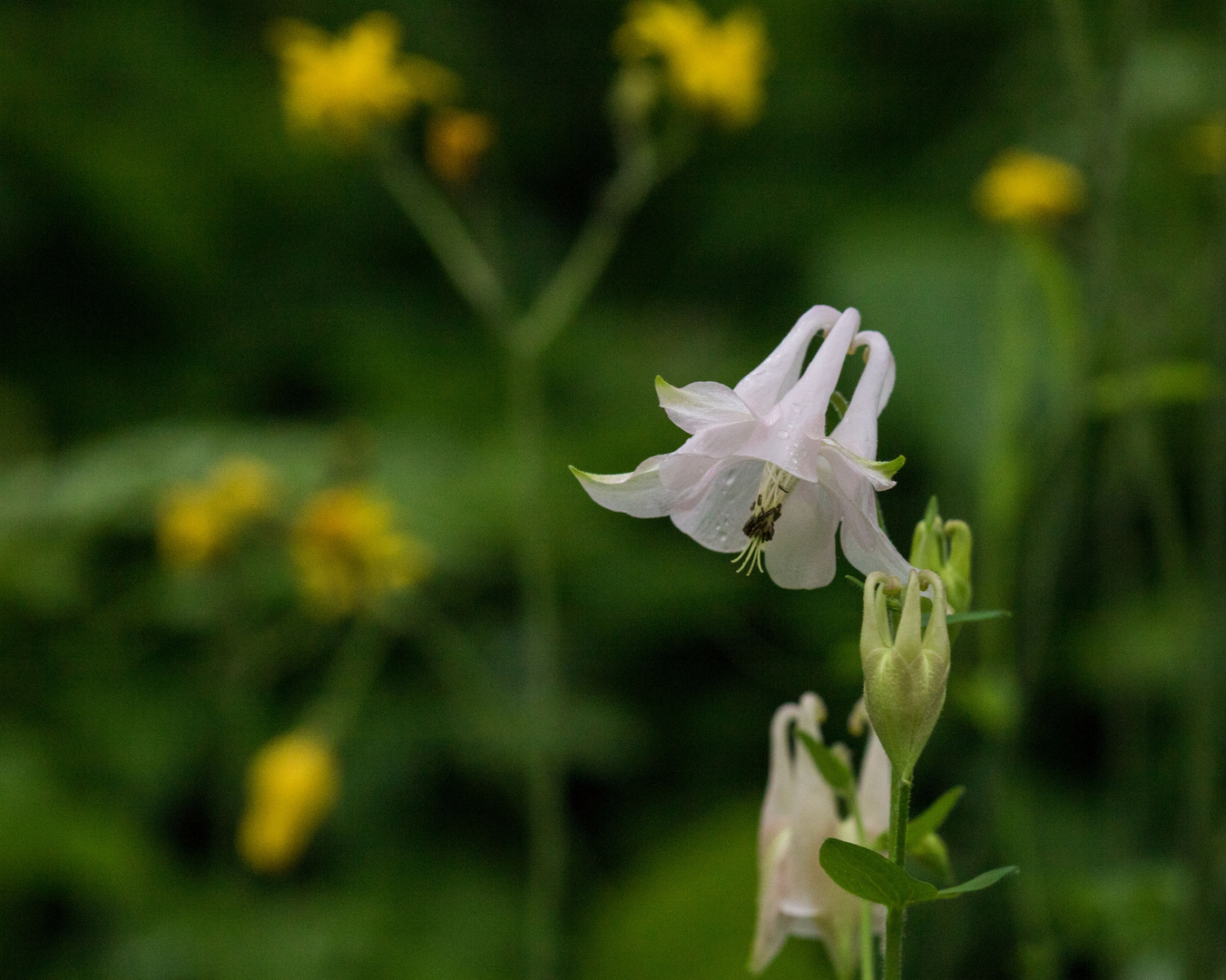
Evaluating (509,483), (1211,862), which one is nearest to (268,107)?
(509,483)

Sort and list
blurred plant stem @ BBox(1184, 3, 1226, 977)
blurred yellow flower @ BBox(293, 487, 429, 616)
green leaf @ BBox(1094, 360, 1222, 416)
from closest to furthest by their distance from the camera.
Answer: blurred plant stem @ BBox(1184, 3, 1226, 977) → green leaf @ BBox(1094, 360, 1222, 416) → blurred yellow flower @ BBox(293, 487, 429, 616)

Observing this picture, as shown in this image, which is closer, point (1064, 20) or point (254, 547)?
point (1064, 20)

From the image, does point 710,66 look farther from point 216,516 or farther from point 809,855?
A: point 809,855

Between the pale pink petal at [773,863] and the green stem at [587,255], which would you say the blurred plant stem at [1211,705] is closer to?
the pale pink petal at [773,863]

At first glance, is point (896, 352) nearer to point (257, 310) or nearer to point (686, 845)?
point (686, 845)

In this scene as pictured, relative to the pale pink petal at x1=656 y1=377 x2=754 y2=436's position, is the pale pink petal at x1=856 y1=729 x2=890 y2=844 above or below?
below

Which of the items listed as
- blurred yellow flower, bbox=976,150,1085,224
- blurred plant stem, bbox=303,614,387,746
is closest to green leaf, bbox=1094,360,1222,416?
blurred yellow flower, bbox=976,150,1085,224

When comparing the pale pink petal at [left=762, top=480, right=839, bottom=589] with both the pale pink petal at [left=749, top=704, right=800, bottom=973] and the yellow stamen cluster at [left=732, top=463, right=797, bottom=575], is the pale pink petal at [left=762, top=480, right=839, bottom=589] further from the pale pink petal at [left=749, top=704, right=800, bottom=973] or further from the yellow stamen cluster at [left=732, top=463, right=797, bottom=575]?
the pale pink petal at [left=749, top=704, right=800, bottom=973]
